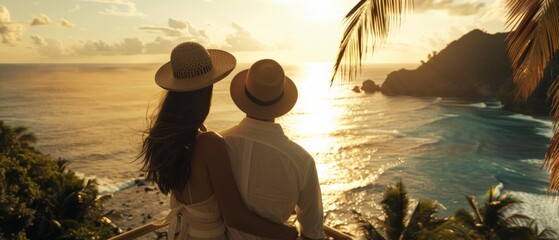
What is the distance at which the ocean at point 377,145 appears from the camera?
111 ft

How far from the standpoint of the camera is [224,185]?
174 cm

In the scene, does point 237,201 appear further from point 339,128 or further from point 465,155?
point 339,128

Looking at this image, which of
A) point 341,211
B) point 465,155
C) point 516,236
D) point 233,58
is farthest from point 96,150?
point 233,58

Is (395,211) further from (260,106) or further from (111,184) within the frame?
(111,184)

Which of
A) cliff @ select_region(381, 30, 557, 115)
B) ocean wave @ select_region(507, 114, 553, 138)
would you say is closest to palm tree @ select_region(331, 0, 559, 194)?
ocean wave @ select_region(507, 114, 553, 138)

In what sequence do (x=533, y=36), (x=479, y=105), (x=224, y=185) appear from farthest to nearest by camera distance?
1. (x=479, y=105)
2. (x=533, y=36)
3. (x=224, y=185)

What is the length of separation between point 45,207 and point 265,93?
61.1 ft

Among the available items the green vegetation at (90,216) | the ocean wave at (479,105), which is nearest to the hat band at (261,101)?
the green vegetation at (90,216)

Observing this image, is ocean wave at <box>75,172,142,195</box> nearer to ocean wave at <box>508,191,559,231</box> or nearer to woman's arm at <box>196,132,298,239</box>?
ocean wave at <box>508,191,559,231</box>

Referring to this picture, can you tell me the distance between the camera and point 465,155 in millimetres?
45750

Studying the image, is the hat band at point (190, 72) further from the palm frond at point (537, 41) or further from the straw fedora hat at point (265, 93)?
the palm frond at point (537, 41)

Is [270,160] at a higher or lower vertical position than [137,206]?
higher

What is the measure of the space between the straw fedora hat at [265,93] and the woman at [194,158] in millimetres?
144

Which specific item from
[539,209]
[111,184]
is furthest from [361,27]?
[111,184]
